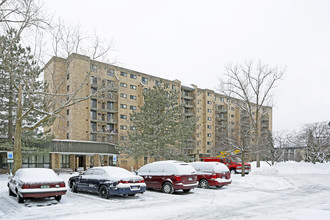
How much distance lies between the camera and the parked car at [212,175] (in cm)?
1708

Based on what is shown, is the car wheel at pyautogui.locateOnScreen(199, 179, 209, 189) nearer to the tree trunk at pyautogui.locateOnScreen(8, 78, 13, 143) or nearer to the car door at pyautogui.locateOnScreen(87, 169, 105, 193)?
the car door at pyautogui.locateOnScreen(87, 169, 105, 193)

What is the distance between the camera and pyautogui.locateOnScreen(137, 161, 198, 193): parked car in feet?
47.4

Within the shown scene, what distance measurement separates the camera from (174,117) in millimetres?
28531

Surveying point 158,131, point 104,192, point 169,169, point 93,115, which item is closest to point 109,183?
point 104,192

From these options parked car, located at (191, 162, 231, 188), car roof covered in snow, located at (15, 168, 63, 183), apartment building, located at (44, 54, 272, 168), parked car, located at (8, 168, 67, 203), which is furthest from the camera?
apartment building, located at (44, 54, 272, 168)

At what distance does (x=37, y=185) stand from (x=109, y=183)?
284 centimetres

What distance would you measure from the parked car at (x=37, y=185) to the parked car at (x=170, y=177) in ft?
16.8

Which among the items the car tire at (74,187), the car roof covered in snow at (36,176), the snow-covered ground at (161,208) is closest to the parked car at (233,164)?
the snow-covered ground at (161,208)

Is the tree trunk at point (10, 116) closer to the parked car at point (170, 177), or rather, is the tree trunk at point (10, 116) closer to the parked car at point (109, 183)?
the parked car at point (109, 183)

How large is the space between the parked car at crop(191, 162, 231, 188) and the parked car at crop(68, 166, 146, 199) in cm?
545

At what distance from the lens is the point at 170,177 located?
48.0 ft

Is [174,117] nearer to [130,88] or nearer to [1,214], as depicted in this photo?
[1,214]

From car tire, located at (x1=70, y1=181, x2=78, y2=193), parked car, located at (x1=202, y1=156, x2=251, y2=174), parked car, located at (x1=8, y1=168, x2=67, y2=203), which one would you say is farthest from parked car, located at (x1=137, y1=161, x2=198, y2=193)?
parked car, located at (x1=202, y1=156, x2=251, y2=174)

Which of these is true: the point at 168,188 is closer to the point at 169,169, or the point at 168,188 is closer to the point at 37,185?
the point at 169,169
